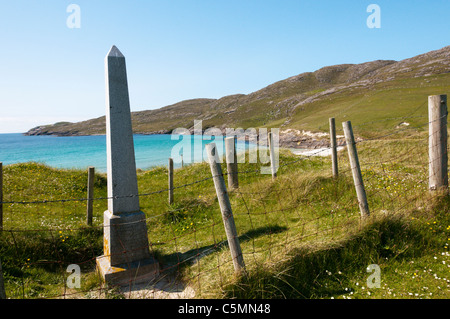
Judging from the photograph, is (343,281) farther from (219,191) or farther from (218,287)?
(219,191)

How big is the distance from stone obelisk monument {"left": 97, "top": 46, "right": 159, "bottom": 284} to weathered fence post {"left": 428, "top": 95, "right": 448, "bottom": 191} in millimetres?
5824

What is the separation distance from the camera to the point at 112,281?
500cm

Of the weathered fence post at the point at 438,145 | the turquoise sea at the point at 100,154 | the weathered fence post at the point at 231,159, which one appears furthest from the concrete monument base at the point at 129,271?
the turquoise sea at the point at 100,154

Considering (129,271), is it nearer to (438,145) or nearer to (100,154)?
(438,145)

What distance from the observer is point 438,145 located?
5.50m

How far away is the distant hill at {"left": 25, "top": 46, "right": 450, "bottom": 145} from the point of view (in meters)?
45.3

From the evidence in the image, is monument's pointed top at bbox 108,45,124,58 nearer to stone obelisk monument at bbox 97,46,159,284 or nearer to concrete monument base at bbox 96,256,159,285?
stone obelisk monument at bbox 97,46,159,284

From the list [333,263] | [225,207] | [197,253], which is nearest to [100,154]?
[197,253]

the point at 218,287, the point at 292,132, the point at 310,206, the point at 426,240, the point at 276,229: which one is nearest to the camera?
the point at 218,287

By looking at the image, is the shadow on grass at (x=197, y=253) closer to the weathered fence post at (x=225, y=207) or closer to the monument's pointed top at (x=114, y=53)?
the weathered fence post at (x=225, y=207)

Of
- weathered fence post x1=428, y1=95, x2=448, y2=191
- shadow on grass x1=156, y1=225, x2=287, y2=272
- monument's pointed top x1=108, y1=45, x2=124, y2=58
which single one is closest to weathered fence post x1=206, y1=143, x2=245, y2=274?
shadow on grass x1=156, y1=225, x2=287, y2=272

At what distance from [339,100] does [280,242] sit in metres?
81.2
